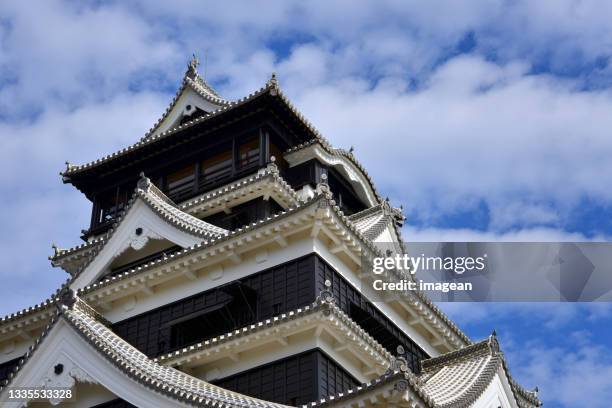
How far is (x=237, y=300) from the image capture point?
95.9 feet

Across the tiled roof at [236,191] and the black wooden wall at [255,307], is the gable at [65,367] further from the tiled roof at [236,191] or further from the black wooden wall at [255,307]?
the tiled roof at [236,191]

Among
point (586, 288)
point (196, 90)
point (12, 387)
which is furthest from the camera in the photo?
point (196, 90)

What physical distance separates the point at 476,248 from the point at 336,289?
4.73 metres

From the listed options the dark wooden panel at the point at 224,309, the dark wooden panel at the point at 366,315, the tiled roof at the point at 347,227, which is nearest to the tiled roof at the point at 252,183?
the tiled roof at the point at 347,227

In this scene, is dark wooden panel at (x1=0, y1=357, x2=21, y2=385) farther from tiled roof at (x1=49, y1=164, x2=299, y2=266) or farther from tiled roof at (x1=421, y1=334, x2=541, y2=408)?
tiled roof at (x1=421, y1=334, x2=541, y2=408)

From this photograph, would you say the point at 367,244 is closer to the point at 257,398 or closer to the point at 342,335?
the point at 342,335

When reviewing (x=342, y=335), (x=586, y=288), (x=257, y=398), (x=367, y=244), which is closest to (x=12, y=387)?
(x=257, y=398)

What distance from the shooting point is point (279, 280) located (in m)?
29.0

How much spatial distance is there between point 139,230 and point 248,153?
5.21 metres

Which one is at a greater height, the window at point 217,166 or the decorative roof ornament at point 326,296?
the window at point 217,166

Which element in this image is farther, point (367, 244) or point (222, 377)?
point (367, 244)

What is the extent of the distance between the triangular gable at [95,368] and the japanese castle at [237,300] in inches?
2.0

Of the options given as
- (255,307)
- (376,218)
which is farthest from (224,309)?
(376,218)

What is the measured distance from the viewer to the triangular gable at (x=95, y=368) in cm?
2500
